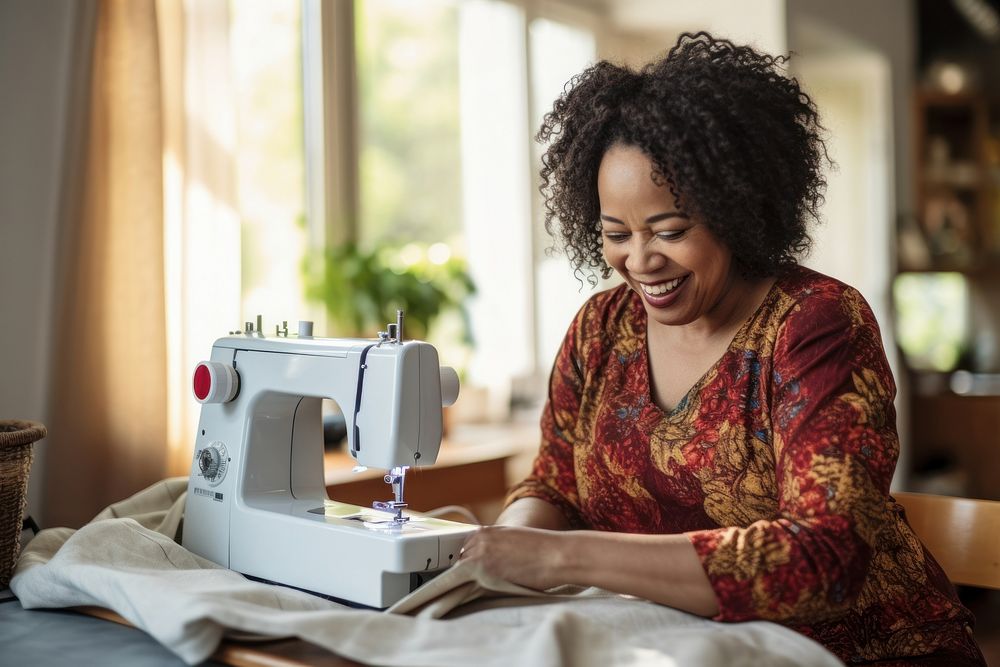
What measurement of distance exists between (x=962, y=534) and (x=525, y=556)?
76 centimetres

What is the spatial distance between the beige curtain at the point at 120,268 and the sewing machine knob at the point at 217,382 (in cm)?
78

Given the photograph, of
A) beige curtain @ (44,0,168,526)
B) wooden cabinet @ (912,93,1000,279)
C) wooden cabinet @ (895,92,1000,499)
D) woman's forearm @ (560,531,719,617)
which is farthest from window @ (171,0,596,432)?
wooden cabinet @ (912,93,1000,279)

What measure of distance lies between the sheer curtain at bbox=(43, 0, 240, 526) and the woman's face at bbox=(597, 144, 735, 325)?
1127mm

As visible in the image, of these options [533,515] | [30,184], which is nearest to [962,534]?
[533,515]

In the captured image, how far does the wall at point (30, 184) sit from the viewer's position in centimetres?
194

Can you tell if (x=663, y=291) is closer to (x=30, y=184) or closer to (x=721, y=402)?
(x=721, y=402)

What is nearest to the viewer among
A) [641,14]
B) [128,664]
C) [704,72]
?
[128,664]

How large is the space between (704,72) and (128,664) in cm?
97

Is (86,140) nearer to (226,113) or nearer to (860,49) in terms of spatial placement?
(226,113)

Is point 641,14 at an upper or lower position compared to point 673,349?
upper

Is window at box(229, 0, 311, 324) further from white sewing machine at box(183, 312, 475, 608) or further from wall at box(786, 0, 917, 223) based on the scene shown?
wall at box(786, 0, 917, 223)

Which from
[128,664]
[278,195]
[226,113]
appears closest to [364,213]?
[278,195]

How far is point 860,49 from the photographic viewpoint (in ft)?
15.1

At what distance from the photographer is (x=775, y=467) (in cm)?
129
